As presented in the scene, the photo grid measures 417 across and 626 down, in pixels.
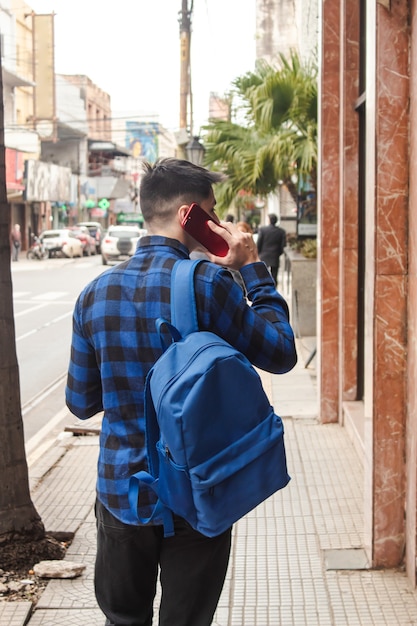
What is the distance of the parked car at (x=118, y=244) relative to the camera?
125 feet

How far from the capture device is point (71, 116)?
70.2m

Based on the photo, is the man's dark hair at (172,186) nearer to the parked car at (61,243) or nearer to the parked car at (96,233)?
the parked car at (61,243)

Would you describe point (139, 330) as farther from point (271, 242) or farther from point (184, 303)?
point (271, 242)

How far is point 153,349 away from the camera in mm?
2533

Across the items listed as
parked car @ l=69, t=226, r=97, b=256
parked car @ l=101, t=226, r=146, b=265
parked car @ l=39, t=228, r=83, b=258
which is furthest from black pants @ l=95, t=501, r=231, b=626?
parked car @ l=69, t=226, r=97, b=256

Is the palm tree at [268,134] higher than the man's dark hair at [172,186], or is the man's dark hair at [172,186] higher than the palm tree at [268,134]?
the palm tree at [268,134]

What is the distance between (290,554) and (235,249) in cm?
275

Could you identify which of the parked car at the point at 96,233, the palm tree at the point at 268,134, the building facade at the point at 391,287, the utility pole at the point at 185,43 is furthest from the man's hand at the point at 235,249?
the parked car at the point at 96,233

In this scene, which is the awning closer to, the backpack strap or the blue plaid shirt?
the blue plaid shirt

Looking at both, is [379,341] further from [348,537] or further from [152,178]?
[152,178]

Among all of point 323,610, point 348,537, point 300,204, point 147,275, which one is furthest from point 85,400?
point 300,204

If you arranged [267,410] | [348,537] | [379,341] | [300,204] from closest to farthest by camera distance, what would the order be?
[267,410] < [379,341] < [348,537] < [300,204]

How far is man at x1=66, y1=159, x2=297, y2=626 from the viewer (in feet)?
8.25

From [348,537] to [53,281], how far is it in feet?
80.7
